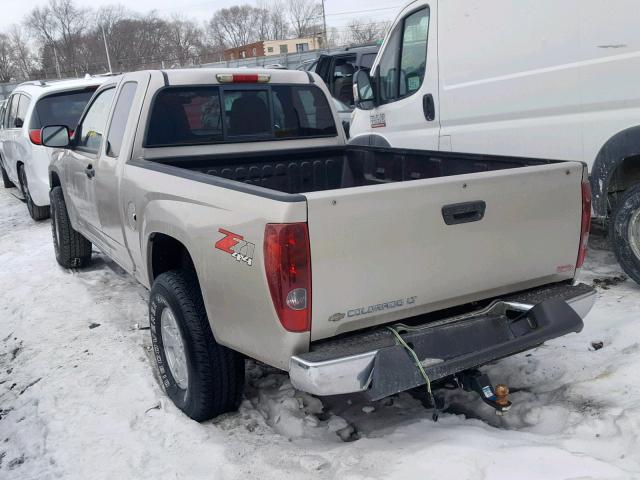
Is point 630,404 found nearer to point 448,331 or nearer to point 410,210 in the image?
point 448,331

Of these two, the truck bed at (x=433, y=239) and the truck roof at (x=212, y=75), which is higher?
the truck roof at (x=212, y=75)

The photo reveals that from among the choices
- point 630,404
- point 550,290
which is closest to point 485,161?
point 550,290

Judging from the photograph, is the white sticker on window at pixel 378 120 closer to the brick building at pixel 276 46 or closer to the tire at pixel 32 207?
the tire at pixel 32 207

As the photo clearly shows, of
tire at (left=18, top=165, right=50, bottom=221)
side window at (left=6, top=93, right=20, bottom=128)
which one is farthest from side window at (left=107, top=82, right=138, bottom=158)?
side window at (left=6, top=93, right=20, bottom=128)

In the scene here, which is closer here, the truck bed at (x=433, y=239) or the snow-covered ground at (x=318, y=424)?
the truck bed at (x=433, y=239)

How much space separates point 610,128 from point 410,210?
258 cm

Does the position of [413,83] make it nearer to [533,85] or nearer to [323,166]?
[533,85]

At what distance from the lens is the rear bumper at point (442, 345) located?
8.14ft

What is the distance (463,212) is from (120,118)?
2.75 meters

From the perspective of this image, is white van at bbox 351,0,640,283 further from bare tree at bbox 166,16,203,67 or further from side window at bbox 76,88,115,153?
bare tree at bbox 166,16,203,67

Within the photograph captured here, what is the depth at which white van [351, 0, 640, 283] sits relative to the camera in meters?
4.30

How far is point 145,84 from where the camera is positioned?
163 inches

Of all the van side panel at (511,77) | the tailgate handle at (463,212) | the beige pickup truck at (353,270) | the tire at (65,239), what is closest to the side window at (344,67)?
the van side panel at (511,77)

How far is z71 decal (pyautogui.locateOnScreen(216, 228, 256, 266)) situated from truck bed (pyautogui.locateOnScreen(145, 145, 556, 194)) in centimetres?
161
